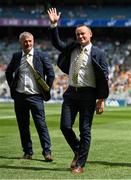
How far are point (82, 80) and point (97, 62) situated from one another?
384 mm

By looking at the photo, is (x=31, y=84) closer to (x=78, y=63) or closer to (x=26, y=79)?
(x=26, y=79)

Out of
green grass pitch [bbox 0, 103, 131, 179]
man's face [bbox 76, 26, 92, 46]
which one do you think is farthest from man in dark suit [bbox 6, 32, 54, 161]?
man's face [bbox 76, 26, 92, 46]

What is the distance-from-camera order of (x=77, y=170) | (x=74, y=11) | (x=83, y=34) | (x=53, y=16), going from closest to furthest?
(x=77, y=170), (x=83, y=34), (x=53, y=16), (x=74, y=11)

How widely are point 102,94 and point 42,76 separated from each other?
167cm

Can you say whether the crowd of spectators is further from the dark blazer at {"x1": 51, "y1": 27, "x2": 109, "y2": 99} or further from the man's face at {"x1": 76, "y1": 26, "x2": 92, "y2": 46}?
the man's face at {"x1": 76, "y1": 26, "x2": 92, "y2": 46}

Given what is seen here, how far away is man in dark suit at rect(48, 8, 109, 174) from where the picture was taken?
8945 millimetres

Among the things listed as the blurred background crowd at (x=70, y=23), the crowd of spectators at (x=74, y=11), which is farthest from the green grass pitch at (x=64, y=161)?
the crowd of spectators at (x=74, y=11)

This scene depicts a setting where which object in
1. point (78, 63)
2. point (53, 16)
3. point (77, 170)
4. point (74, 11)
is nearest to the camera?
point (77, 170)

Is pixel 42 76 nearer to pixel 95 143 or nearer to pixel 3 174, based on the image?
pixel 3 174

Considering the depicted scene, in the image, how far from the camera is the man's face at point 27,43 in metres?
10.1

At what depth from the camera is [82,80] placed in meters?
9.09

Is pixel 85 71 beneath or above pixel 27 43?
beneath

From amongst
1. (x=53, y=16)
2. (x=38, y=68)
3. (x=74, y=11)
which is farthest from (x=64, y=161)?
(x=74, y=11)

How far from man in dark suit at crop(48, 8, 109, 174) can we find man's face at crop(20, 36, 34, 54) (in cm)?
107
